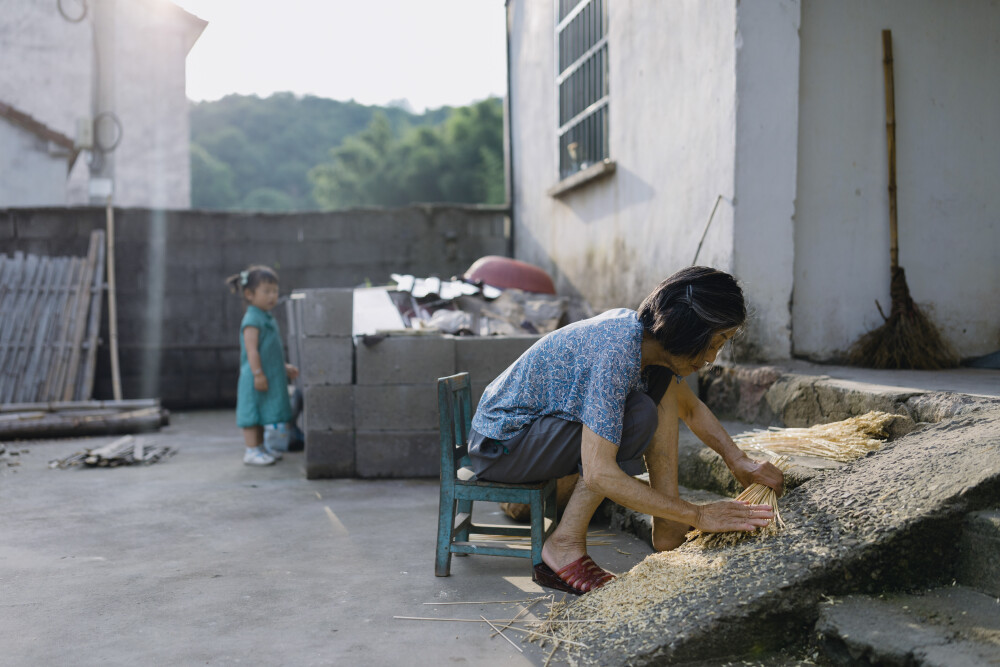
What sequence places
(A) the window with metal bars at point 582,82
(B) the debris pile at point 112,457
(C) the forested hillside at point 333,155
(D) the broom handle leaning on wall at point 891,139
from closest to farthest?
(D) the broom handle leaning on wall at point 891,139, (B) the debris pile at point 112,457, (A) the window with metal bars at point 582,82, (C) the forested hillside at point 333,155

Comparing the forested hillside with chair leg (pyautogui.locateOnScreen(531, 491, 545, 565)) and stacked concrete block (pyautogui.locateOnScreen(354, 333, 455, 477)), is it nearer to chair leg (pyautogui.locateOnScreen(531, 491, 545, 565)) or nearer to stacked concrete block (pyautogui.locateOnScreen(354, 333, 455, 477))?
stacked concrete block (pyautogui.locateOnScreen(354, 333, 455, 477))

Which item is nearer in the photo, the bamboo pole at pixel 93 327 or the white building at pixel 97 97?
the bamboo pole at pixel 93 327

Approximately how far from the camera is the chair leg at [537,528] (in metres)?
2.71

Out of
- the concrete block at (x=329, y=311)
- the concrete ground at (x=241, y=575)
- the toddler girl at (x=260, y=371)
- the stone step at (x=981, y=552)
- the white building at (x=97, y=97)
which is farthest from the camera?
the white building at (x=97, y=97)

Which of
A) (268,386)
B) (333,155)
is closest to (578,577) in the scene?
(268,386)

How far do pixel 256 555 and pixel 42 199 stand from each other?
403 inches

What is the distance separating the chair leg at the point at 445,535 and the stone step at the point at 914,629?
50.1 inches

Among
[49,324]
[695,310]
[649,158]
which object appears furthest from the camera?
[49,324]

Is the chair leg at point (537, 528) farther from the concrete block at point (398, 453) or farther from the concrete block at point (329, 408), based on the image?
the concrete block at point (329, 408)

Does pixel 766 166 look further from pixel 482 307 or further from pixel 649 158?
pixel 482 307

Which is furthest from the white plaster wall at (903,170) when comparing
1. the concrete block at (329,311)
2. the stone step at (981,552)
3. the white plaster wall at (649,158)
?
the concrete block at (329,311)

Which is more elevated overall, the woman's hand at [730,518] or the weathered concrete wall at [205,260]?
the weathered concrete wall at [205,260]

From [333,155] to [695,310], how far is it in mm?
43862

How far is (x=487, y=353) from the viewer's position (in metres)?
4.75
